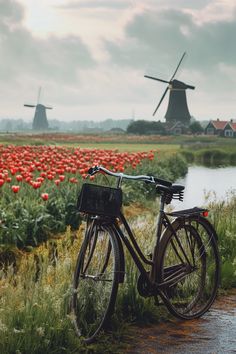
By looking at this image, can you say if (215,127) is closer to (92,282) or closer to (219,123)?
(219,123)

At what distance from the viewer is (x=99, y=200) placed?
4680 millimetres

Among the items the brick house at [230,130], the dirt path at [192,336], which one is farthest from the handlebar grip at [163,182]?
the brick house at [230,130]

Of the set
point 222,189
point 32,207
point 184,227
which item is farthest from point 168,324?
point 222,189

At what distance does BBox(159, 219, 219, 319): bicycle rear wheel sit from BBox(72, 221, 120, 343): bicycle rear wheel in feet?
1.80

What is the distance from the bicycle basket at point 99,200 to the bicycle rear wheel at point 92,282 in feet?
0.52

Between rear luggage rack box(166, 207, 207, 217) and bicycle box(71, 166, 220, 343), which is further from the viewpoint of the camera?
rear luggage rack box(166, 207, 207, 217)

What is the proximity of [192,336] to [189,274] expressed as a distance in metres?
0.77

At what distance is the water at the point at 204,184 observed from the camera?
19.4m

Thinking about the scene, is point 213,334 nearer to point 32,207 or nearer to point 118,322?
point 118,322

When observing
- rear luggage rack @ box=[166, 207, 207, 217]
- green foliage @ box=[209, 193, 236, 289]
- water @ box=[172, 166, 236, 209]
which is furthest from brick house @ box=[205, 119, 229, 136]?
rear luggage rack @ box=[166, 207, 207, 217]

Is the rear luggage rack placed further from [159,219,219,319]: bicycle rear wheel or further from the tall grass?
the tall grass

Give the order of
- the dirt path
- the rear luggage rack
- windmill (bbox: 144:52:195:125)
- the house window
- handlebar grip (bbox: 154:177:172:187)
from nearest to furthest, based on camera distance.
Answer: the dirt path < handlebar grip (bbox: 154:177:172:187) < the rear luggage rack < windmill (bbox: 144:52:195:125) < the house window

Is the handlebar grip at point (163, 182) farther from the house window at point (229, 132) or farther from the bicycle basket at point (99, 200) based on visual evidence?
the house window at point (229, 132)

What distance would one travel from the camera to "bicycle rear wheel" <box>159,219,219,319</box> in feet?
17.5
